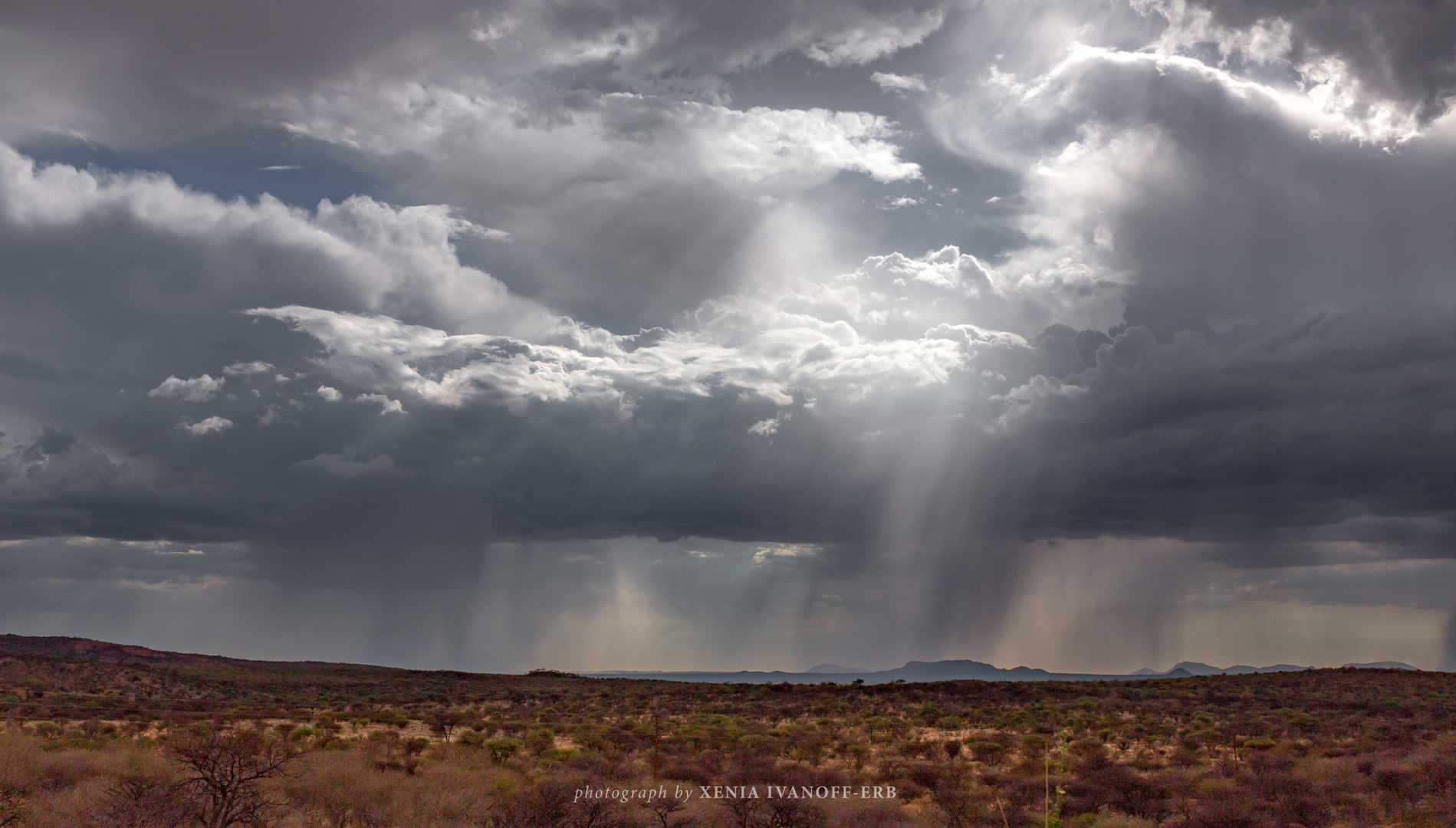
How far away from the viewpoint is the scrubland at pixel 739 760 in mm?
20047

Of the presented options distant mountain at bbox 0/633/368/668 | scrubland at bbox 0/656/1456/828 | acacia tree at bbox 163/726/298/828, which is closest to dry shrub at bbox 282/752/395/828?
scrubland at bbox 0/656/1456/828

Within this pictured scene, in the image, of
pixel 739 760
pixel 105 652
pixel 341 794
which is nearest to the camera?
pixel 341 794

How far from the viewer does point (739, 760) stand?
97.9ft

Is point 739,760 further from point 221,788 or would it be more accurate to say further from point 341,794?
point 221,788

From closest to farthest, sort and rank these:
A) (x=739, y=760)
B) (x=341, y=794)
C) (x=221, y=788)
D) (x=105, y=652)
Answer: (x=221, y=788), (x=341, y=794), (x=739, y=760), (x=105, y=652)

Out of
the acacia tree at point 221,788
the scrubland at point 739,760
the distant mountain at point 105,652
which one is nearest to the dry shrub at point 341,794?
the scrubland at point 739,760

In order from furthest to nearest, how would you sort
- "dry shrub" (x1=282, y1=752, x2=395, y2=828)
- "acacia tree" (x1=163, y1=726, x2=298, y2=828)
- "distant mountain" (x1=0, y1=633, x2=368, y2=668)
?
1. "distant mountain" (x1=0, y1=633, x2=368, y2=668)
2. "dry shrub" (x1=282, y1=752, x2=395, y2=828)
3. "acacia tree" (x1=163, y1=726, x2=298, y2=828)

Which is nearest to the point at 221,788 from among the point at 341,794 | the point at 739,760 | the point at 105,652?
the point at 341,794

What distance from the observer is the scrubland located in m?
20.0

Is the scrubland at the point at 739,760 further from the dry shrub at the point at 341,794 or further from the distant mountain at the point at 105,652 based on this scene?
the distant mountain at the point at 105,652

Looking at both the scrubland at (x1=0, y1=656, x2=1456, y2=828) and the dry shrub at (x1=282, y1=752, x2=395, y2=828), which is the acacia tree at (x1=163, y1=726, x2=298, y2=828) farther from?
the dry shrub at (x1=282, y1=752, x2=395, y2=828)

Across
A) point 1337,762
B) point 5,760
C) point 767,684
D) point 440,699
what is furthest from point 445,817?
point 767,684

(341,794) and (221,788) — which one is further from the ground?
(221,788)

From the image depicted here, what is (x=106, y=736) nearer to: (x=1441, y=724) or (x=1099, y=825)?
(x=1099, y=825)
